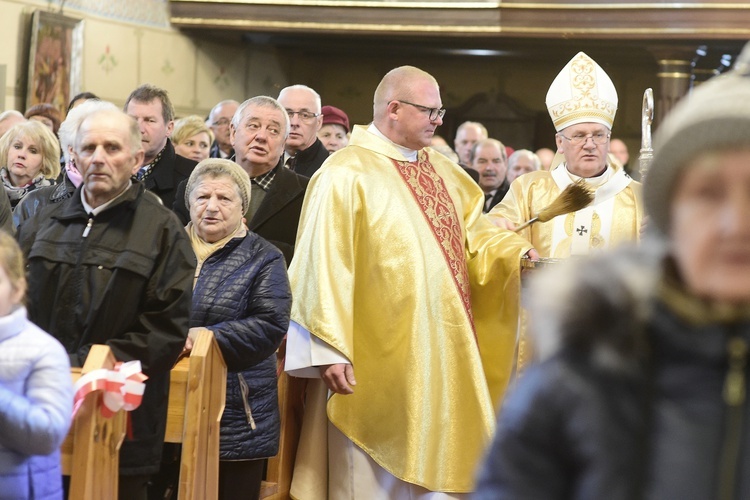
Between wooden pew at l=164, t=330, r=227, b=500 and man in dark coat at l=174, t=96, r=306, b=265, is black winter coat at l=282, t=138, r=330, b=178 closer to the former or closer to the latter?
man in dark coat at l=174, t=96, r=306, b=265

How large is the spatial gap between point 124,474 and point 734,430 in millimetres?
2738

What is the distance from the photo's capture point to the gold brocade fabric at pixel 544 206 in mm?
5789

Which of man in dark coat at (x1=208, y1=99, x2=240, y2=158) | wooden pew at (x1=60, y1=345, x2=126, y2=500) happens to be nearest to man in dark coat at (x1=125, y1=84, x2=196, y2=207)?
man in dark coat at (x1=208, y1=99, x2=240, y2=158)

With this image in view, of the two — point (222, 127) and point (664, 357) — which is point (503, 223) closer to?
point (222, 127)

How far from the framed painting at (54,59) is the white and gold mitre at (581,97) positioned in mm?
6376

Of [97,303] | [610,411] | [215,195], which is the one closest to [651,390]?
[610,411]

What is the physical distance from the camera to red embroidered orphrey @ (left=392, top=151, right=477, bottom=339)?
5.29 meters

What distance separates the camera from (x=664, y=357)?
1.48m

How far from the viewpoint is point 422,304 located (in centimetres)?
520

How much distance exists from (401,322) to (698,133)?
3.76 metres

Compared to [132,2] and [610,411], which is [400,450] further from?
[132,2]

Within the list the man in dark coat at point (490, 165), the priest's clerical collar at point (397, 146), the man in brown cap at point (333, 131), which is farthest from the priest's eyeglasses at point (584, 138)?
the man in dark coat at point (490, 165)

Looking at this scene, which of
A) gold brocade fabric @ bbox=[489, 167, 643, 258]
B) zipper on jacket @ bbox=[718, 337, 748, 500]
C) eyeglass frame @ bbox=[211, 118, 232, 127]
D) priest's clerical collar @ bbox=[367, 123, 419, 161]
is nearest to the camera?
zipper on jacket @ bbox=[718, 337, 748, 500]

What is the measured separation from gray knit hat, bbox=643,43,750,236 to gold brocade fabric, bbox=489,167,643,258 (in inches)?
166
